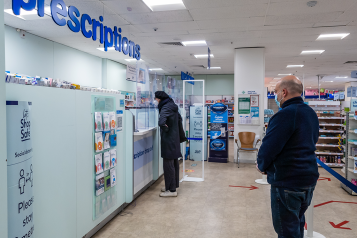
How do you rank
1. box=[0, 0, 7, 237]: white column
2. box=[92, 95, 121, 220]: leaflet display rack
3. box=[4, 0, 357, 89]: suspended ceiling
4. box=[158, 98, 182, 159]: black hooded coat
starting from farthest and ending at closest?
box=[4, 0, 357, 89]: suspended ceiling
box=[158, 98, 182, 159]: black hooded coat
box=[92, 95, 121, 220]: leaflet display rack
box=[0, 0, 7, 237]: white column

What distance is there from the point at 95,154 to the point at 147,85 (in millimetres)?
2201

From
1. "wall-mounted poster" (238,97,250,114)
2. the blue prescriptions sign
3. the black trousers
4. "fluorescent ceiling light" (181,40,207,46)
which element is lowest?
the black trousers

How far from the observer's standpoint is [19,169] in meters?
1.73

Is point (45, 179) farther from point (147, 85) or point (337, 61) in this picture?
point (337, 61)

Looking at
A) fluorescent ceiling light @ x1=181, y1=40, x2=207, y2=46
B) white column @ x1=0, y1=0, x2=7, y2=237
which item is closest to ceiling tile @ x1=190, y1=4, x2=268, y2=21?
fluorescent ceiling light @ x1=181, y1=40, x2=207, y2=46

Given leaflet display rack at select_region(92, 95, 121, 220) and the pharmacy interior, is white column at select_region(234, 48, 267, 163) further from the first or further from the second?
leaflet display rack at select_region(92, 95, 121, 220)

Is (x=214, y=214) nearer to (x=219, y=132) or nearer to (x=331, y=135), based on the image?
(x=219, y=132)

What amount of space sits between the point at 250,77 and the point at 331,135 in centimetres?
261

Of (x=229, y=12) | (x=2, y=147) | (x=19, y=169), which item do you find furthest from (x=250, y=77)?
(x=2, y=147)

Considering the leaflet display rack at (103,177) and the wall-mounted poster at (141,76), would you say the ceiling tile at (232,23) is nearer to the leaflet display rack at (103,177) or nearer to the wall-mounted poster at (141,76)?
the wall-mounted poster at (141,76)

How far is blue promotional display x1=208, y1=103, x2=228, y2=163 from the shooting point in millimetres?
7453

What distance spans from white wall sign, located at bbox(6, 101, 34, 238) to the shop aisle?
1504 millimetres

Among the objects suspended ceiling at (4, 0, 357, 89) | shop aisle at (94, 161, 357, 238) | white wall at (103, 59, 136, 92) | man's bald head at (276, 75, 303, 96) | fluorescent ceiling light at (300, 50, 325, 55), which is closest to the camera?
man's bald head at (276, 75, 303, 96)

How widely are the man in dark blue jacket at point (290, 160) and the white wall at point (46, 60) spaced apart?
639 centimetres
